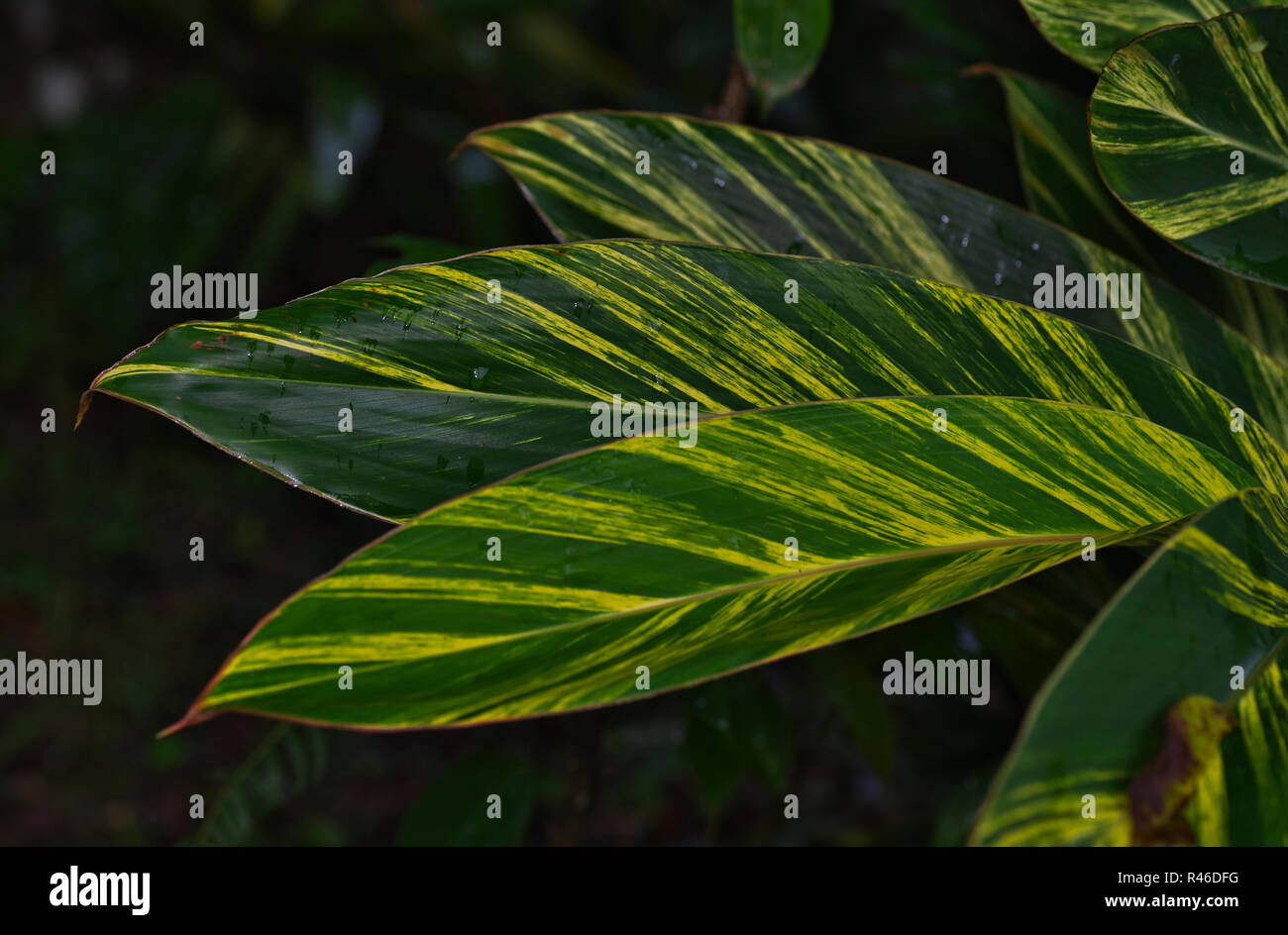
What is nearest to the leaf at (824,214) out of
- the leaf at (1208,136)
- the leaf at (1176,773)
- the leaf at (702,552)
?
the leaf at (1208,136)

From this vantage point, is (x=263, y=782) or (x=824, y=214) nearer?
(x=824, y=214)

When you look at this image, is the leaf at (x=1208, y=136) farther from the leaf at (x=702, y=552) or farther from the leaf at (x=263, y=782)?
the leaf at (x=263, y=782)

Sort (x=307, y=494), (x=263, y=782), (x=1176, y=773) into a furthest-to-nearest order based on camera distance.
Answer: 1. (x=307, y=494)
2. (x=263, y=782)
3. (x=1176, y=773)

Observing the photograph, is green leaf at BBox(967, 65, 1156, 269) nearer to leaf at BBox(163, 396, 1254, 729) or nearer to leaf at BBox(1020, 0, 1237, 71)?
leaf at BBox(1020, 0, 1237, 71)

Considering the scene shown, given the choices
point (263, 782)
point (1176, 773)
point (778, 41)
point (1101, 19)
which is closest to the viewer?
point (1176, 773)

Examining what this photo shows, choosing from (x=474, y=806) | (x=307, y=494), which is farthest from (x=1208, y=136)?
(x=307, y=494)

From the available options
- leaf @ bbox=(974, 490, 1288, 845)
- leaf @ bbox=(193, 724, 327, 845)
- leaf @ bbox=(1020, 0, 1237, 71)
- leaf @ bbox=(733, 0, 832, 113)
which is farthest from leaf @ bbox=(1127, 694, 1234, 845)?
leaf @ bbox=(193, 724, 327, 845)

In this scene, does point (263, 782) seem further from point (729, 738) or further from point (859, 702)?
point (859, 702)
